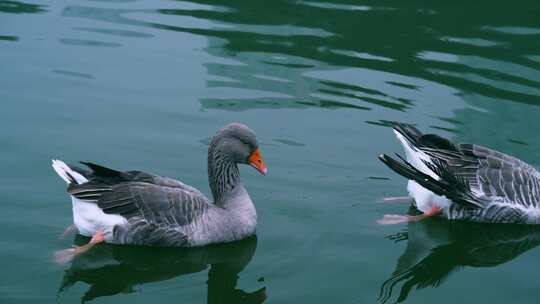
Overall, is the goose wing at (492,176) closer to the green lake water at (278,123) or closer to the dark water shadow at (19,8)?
the green lake water at (278,123)

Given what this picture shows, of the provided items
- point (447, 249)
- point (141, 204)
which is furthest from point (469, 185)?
point (141, 204)

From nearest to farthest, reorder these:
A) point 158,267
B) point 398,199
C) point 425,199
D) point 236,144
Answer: point 158,267, point 236,144, point 425,199, point 398,199

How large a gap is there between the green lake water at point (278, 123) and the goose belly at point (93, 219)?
0.63 feet

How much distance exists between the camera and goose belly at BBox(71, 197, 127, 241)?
27.2 ft

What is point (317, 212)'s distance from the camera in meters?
9.37

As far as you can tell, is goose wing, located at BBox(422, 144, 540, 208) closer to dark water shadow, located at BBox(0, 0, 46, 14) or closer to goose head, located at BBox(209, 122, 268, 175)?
goose head, located at BBox(209, 122, 268, 175)

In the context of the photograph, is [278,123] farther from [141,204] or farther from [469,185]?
[141,204]

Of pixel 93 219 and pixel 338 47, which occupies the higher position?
pixel 338 47

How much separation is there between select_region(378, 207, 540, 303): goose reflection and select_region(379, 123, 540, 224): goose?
12cm

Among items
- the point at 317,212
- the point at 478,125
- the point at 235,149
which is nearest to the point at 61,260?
the point at 235,149

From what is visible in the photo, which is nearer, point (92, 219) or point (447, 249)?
point (92, 219)

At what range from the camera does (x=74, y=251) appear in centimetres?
814

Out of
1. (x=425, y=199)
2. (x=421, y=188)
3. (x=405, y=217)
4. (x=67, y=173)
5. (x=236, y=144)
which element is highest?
(x=236, y=144)

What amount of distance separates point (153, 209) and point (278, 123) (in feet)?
12.3
